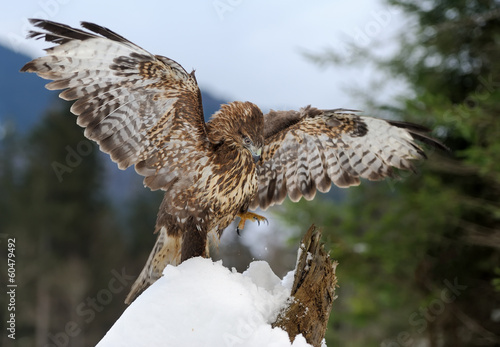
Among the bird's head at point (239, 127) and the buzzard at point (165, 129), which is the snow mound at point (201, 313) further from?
the bird's head at point (239, 127)

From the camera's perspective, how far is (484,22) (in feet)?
36.0

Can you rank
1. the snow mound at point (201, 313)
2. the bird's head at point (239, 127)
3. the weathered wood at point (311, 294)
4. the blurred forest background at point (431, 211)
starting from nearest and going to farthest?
the snow mound at point (201, 313), the weathered wood at point (311, 294), the bird's head at point (239, 127), the blurred forest background at point (431, 211)

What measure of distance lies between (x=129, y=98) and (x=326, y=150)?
1673 millimetres

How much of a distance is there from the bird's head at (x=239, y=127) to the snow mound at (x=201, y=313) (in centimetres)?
85

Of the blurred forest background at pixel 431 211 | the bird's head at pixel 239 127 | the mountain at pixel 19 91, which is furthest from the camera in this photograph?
the mountain at pixel 19 91

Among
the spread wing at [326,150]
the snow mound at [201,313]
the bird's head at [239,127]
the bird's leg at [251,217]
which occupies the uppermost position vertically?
the bird's head at [239,127]

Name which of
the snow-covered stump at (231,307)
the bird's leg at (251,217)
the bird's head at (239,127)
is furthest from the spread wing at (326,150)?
the snow-covered stump at (231,307)

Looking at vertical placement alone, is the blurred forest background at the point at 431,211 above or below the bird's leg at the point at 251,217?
below

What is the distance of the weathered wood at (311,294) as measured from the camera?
131 inches

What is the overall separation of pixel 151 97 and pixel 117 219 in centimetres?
1509

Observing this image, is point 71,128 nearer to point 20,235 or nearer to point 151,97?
point 20,235

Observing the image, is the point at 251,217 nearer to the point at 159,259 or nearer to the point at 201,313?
the point at 159,259

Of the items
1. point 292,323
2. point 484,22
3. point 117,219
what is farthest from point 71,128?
point 292,323

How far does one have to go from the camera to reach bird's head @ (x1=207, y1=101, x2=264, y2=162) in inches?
146
